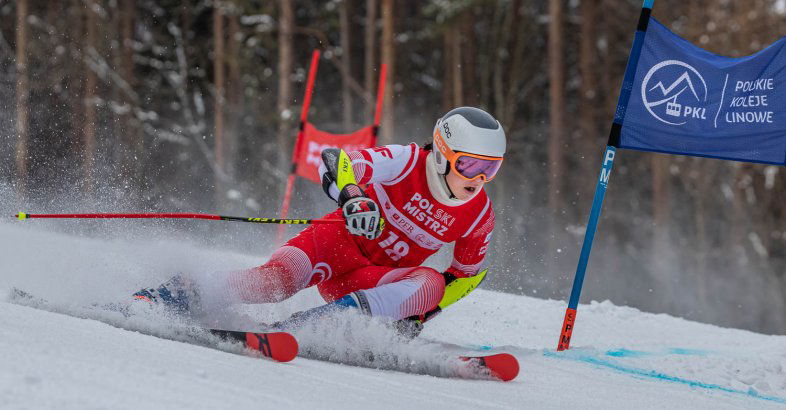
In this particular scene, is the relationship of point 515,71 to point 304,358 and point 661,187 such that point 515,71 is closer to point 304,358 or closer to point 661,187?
point 661,187

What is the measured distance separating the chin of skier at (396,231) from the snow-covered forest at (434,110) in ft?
42.6

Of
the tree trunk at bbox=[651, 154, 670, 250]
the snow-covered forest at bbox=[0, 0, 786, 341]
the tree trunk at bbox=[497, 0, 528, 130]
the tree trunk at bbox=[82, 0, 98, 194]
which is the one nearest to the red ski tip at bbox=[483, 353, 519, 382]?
the snow-covered forest at bbox=[0, 0, 786, 341]

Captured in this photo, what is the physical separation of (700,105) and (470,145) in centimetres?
206

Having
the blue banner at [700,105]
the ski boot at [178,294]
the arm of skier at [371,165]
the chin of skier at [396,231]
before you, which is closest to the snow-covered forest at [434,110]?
the blue banner at [700,105]

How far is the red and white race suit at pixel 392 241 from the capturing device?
12.8 ft

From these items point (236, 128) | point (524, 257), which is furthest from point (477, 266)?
point (236, 128)

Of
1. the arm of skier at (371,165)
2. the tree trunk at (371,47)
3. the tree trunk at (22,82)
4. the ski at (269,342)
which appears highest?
the tree trunk at (371,47)

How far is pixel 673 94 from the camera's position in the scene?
5203 millimetres

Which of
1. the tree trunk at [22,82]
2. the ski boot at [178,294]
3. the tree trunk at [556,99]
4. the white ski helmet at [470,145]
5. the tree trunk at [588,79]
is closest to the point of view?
the ski boot at [178,294]

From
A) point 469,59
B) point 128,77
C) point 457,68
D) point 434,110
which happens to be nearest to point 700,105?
point 457,68

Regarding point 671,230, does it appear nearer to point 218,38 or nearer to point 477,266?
point 218,38

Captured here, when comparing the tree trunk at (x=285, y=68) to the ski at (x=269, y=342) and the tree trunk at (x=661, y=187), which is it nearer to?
the tree trunk at (x=661, y=187)

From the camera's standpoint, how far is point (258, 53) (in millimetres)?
25469

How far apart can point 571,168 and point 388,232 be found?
21.0 m
